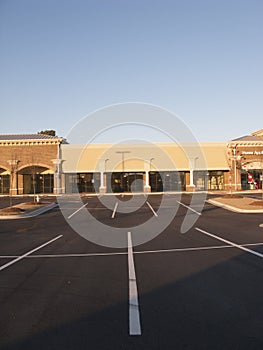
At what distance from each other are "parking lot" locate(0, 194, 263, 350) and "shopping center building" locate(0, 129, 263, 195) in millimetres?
34869

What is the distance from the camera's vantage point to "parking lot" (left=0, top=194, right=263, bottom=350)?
443cm

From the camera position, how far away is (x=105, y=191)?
155ft

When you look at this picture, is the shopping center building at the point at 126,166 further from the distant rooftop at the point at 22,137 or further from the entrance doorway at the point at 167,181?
the distant rooftop at the point at 22,137

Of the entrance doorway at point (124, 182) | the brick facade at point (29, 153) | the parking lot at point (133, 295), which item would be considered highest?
the brick facade at point (29, 153)

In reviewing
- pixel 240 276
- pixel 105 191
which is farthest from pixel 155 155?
pixel 240 276

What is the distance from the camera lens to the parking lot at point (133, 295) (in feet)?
14.5

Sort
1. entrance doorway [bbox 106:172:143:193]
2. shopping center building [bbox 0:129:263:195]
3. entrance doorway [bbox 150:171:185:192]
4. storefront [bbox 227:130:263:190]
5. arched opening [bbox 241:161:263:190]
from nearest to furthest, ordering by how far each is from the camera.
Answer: shopping center building [bbox 0:129:263:195]
storefront [bbox 227:130:263:190]
entrance doorway [bbox 106:172:143:193]
arched opening [bbox 241:161:263:190]
entrance doorway [bbox 150:171:185:192]

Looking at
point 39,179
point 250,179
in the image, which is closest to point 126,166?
point 39,179

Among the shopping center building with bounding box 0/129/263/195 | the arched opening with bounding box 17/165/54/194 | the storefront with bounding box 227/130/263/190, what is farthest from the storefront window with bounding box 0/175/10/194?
the storefront with bounding box 227/130/263/190

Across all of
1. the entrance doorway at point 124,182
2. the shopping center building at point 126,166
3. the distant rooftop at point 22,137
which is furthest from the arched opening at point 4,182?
the entrance doorway at point 124,182

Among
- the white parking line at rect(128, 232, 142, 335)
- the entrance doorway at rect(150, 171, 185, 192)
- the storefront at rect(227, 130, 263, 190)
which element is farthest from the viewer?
the entrance doorway at rect(150, 171, 185, 192)

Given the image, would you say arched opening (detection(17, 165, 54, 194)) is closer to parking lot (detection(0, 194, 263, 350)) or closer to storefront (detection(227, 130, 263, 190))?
storefront (detection(227, 130, 263, 190))

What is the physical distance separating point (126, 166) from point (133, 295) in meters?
40.5

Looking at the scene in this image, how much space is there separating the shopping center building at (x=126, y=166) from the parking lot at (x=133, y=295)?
114 feet
